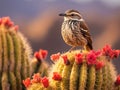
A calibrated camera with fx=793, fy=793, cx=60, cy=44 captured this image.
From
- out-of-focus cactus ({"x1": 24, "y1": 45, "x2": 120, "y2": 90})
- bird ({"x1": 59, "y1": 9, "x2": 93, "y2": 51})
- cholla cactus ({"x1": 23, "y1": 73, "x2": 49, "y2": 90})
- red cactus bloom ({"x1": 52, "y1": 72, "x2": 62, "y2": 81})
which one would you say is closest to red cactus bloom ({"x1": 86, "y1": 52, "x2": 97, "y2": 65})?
out-of-focus cactus ({"x1": 24, "y1": 45, "x2": 120, "y2": 90})

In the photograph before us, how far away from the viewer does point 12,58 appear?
9.31 metres

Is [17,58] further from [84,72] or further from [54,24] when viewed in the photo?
[54,24]

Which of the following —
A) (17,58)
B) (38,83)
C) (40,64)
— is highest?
(17,58)

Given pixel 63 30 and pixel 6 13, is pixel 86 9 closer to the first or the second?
pixel 6 13

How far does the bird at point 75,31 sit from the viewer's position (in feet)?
29.9

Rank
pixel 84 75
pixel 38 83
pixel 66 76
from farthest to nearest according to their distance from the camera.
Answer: pixel 38 83 < pixel 66 76 < pixel 84 75

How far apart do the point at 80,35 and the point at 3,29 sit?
966 mm

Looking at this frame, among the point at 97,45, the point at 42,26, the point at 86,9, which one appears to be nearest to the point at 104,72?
the point at 97,45

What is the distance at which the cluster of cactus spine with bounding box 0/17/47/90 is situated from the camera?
30.4 ft

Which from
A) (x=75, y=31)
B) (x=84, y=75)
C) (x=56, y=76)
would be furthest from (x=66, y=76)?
(x=75, y=31)

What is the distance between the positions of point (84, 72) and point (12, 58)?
1748 mm

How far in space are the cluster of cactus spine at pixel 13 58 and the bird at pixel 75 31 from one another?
579mm

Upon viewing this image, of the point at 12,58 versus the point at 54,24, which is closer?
the point at 12,58

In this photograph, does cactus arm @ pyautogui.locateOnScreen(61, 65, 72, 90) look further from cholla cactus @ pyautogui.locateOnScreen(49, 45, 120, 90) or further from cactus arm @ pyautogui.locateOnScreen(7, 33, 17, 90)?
cactus arm @ pyautogui.locateOnScreen(7, 33, 17, 90)
